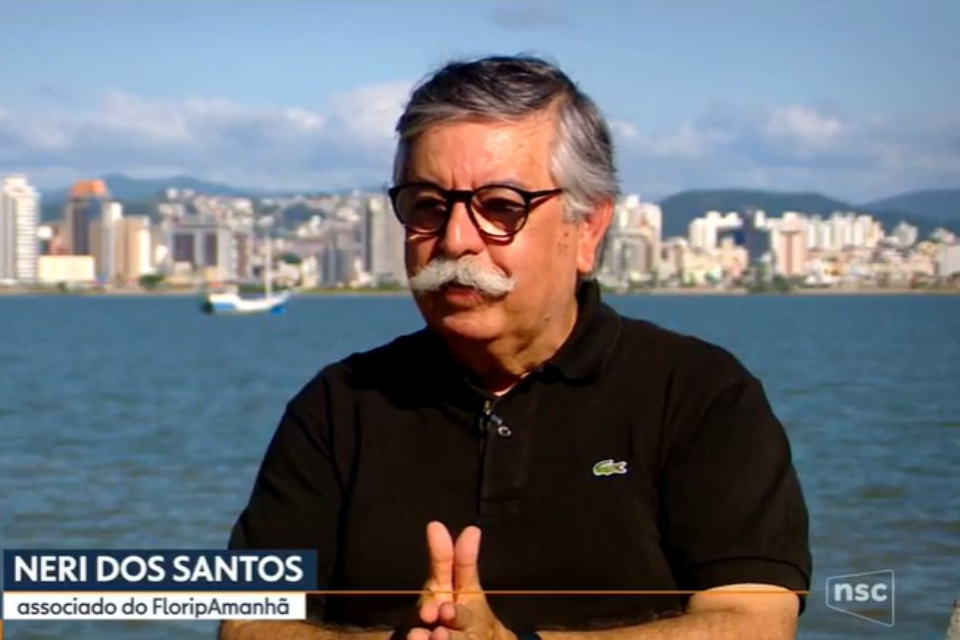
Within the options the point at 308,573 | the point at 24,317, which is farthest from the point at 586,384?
the point at 24,317

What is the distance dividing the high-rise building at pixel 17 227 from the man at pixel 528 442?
5879 cm

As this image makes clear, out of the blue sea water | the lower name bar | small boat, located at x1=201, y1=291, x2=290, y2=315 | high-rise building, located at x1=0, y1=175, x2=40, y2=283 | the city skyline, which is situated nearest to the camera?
the lower name bar

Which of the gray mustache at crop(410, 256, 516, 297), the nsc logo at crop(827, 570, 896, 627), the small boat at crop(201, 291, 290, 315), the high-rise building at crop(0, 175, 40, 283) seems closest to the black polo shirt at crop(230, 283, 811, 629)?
the gray mustache at crop(410, 256, 516, 297)

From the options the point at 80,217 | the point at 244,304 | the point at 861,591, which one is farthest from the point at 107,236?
the point at 861,591

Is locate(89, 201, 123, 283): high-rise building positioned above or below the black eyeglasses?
below

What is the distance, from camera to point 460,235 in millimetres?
2170

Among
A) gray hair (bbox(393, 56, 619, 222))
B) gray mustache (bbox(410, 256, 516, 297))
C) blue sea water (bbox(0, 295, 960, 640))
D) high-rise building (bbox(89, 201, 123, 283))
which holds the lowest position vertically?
blue sea water (bbox(0, 295, 960, 640))

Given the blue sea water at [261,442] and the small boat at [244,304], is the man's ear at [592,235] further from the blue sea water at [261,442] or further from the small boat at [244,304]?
the small boat at [244,304]

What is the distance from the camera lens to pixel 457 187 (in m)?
2.18

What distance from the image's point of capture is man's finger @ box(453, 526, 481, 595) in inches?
79.9

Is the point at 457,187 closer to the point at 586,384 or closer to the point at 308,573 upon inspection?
the point at 586,384

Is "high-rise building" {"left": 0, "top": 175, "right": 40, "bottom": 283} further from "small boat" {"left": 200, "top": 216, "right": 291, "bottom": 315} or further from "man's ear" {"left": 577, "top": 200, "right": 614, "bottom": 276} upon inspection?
"man's ear" {"left": 577, "top": 200, "right": 614, "bottom": 276}

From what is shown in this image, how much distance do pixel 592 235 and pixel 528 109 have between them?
0.73 feet

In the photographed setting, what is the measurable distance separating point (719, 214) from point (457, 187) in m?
28.9
